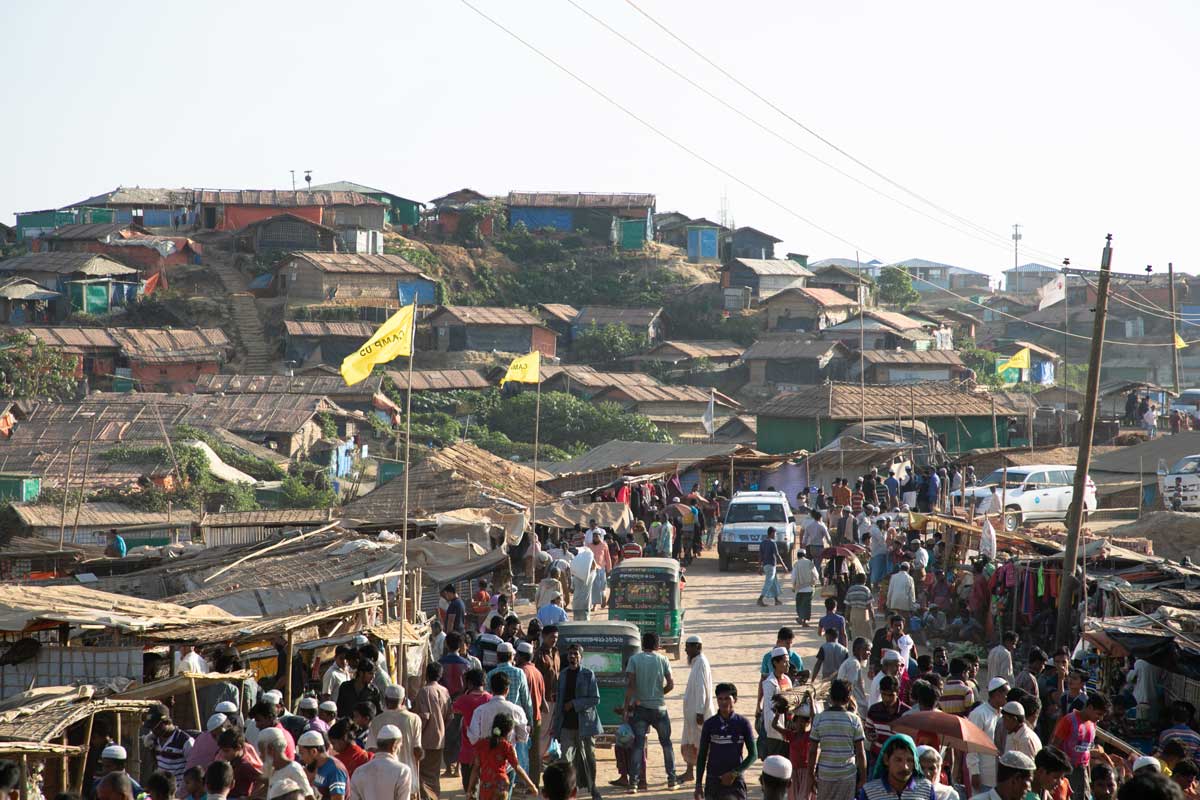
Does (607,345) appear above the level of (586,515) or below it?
above

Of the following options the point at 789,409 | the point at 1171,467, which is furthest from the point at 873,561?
the point at 789,409

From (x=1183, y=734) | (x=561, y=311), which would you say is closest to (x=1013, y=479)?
(x=1183, y=734)

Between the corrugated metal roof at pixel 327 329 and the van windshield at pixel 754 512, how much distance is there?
3814 centimetres

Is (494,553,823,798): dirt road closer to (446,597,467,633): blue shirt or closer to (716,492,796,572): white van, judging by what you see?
(716,492,796,572): white van

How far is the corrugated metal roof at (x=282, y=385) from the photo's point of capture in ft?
186

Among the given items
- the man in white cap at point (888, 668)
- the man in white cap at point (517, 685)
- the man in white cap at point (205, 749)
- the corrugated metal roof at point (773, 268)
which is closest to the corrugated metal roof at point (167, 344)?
the corrugated metal roof at point (773, 268)

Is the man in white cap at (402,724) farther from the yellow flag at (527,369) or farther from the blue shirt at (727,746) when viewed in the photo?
the yellow flag at (527,369)

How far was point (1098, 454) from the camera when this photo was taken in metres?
39.3

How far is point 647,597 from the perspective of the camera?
18938 mm

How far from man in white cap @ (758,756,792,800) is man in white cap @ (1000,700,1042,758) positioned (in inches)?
91.8

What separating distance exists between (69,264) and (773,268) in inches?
1514

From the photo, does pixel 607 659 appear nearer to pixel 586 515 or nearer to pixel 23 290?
pixel 586 515

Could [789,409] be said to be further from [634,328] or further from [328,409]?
[634,328]

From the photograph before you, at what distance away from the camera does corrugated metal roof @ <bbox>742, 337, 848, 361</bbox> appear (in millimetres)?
65688
